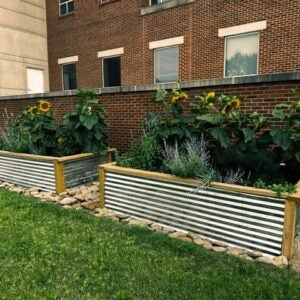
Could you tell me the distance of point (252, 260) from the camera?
3.12m

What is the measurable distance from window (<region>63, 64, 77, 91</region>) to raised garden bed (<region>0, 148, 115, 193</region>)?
30.3 ft

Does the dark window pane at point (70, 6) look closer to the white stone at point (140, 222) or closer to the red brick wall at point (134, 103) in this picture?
the red brick wall at point (134, 103)

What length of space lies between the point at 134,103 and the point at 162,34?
622 cm

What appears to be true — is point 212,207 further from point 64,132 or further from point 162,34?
point 162,34

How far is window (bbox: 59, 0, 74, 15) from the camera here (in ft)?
48.3

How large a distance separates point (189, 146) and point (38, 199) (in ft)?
9.16

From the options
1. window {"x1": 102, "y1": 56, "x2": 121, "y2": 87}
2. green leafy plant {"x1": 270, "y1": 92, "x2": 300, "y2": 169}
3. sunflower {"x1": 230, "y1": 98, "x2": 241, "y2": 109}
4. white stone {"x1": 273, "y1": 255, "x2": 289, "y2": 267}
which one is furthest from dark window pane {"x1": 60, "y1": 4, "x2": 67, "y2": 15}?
white stone {"x1": 273, "y1": 255, "x2": 289, "y2": 267}

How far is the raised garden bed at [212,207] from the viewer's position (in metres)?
3.12

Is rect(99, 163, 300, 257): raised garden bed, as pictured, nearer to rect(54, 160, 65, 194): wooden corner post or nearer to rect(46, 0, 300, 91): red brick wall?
rect(54, 160, 65, 194): wooden corner post

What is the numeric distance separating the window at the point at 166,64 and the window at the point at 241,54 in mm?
1919

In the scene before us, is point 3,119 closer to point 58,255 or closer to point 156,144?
point 156,144

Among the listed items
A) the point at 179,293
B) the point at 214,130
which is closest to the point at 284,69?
the point at 214,130

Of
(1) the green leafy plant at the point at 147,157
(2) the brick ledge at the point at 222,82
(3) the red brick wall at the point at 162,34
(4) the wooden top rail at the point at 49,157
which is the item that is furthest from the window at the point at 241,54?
(1) the green leafy plant at the point at 147,157

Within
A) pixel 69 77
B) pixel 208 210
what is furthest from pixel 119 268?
pixel 69 77
